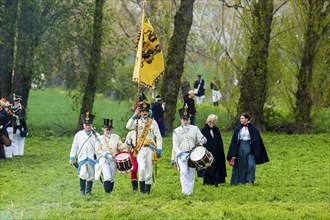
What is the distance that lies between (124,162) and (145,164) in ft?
1.47

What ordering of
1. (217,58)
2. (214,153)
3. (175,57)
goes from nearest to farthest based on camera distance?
(214,153) → (175,57) → (217,58)

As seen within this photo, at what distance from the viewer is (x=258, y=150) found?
22.8m

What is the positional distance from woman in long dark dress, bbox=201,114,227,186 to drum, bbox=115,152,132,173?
10.7ft

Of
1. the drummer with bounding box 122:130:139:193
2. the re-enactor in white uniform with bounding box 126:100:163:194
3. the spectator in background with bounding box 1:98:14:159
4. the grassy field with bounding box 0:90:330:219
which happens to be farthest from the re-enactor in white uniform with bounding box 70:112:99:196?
the spectator in background with bounding box 1:98:14:159

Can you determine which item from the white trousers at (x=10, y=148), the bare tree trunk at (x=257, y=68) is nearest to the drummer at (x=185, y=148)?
the white trousers at (x=10, y=148)

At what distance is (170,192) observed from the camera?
2019cm

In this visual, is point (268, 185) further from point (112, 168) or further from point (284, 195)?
point (112, 168)

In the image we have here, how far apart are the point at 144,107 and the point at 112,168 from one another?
148 centimetres

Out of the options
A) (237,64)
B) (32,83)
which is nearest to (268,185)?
(237,64)

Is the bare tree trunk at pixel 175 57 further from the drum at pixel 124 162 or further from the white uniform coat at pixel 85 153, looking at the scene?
the drum at pixel 124 162

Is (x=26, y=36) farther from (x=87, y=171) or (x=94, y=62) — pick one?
(x=87, y=171)

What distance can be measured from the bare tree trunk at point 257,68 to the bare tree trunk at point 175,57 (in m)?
2.65

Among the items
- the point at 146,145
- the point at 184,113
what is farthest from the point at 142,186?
the point at 184,113

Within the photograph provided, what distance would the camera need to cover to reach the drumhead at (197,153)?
63.7ft
